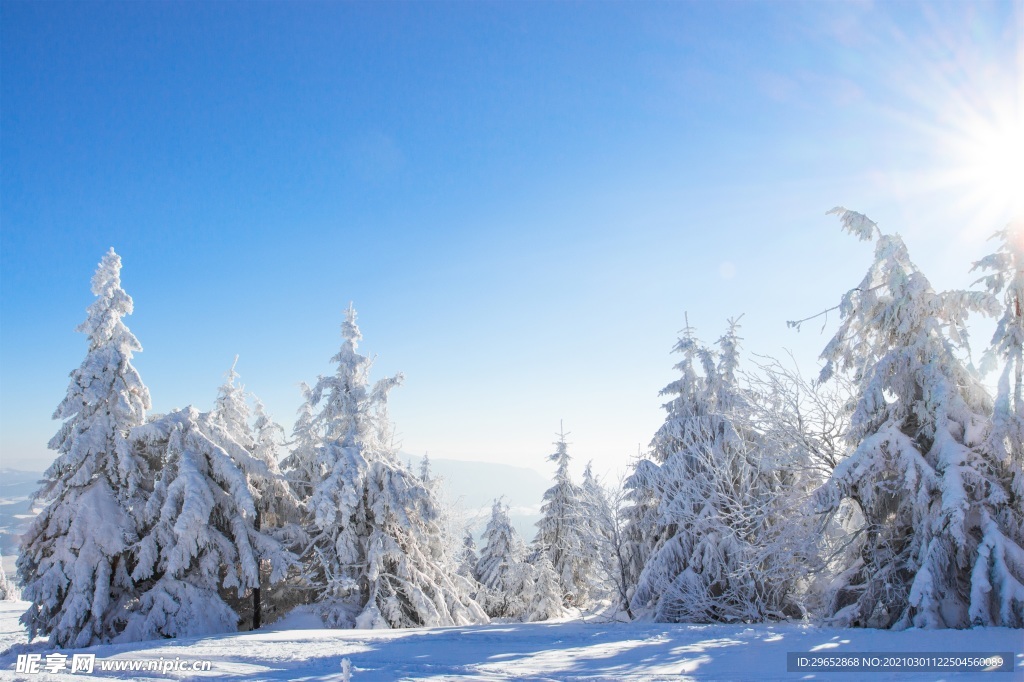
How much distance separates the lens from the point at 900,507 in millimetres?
12562

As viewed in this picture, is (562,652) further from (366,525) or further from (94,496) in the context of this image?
(94,496)

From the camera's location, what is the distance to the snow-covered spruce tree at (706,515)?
18.5m

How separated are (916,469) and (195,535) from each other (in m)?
19.2

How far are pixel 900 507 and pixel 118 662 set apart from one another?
54.2 feet

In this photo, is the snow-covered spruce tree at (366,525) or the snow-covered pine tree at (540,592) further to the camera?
the snow-covered pine tree at (540,592)

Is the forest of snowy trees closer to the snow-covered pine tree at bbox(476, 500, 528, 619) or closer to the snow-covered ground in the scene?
the snow-covered ground

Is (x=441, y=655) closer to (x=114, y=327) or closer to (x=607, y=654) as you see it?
(x=607, y=654)

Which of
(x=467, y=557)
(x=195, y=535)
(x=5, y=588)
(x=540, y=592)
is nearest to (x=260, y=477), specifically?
(x=195, y=535)

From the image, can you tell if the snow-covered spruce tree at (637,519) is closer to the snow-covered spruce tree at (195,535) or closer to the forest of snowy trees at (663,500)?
the forest of snowy trees at (663,500)

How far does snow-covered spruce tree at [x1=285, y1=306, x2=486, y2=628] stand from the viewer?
19547mm

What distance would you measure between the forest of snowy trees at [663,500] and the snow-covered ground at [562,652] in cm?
257

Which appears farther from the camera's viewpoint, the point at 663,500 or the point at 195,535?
the point at 663,500

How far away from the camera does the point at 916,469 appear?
454 inches

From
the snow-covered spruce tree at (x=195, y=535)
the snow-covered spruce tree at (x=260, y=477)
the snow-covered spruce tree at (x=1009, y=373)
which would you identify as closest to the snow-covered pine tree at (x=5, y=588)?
the snow-covered spruce tree at (x=260, y=477)
